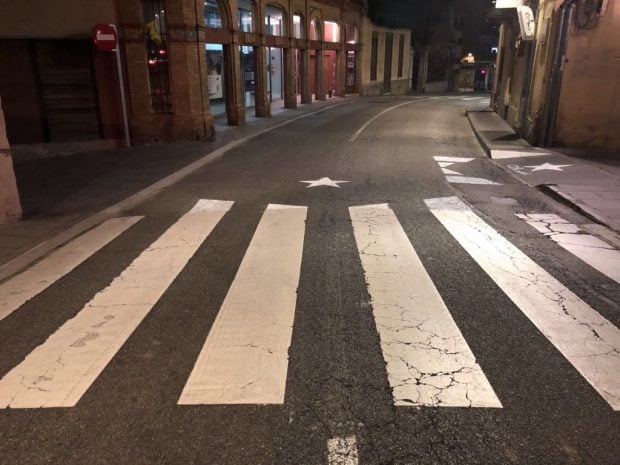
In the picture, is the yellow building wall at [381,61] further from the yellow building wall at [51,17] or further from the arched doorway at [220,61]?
the yellow building wall at [51,17]

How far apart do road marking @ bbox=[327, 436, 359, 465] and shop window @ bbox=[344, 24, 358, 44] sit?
3435 centimetres

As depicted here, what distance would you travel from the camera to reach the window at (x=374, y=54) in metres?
38.8

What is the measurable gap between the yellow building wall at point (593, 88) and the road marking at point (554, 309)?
8.77 meters

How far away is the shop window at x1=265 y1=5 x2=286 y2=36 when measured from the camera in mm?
25516

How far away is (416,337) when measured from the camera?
4.29 meters

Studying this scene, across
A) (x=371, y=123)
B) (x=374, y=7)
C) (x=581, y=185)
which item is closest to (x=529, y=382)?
(x=581, y=185)

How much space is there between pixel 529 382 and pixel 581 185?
768 centimetres

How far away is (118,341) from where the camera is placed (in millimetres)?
4254

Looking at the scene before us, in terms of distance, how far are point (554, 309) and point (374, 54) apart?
1485 inches

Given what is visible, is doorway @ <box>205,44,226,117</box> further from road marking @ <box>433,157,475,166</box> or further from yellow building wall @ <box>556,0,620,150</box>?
yellow building wall @ <box>556,0,620,150</box>

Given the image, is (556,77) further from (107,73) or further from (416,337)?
(107,73)

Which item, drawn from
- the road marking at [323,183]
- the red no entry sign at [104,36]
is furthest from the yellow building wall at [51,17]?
the road marking at [323,183]

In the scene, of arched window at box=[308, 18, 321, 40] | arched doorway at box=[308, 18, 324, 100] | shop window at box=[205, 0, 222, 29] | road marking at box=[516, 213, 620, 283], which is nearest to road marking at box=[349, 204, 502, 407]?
road marking at box=[516, 213, 620, 283]

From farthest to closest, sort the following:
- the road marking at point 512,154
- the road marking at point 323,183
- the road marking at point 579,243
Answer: the road marking at point 512,154
the road marking at point 323,183
the road marking at point 579,243
